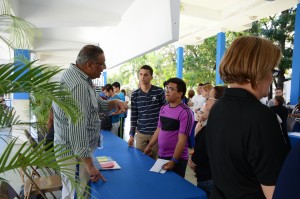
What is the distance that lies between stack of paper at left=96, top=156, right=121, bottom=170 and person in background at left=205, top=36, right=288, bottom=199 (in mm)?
1180

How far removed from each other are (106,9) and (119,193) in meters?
4.10

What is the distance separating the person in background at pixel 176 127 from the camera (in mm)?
2244

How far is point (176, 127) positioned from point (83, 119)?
93 cm

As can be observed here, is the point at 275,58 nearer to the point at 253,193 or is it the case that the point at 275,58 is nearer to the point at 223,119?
the point at 223,119

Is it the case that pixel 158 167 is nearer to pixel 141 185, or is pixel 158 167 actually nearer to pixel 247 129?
pixel 141 185

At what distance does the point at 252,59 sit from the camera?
3.03 feet

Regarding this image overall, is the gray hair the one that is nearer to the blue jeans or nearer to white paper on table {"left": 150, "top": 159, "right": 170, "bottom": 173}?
white paper on table {"left": 150, "top": 159, "right": 170, "bottom": 173}

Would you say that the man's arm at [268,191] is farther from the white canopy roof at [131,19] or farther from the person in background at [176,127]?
the white canopy roof at [131,19]

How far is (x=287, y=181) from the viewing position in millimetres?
532


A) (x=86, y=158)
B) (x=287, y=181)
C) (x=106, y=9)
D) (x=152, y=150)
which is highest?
(x=106, y=9)

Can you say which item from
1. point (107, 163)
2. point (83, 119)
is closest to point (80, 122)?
point (83, 119)

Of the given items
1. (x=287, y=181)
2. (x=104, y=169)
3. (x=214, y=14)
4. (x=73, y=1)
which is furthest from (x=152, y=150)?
(x=214, y=14)

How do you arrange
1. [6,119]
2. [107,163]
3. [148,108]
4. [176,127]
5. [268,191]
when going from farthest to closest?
[148,108] < [176,127] < [107,163] < [6,119] < [268,191]

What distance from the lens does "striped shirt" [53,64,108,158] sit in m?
1.76
